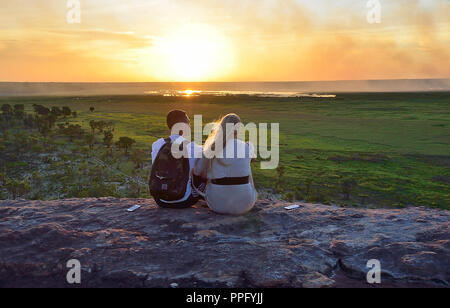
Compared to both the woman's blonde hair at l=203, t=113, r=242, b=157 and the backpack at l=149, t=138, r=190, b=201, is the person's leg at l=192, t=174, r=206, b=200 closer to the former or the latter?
the backpack at l=149, t=138, r=190, b=201

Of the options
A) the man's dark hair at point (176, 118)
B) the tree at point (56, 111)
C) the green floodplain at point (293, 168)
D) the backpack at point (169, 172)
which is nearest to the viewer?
the backpack at point (169, 172)

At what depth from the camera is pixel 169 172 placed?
4.67m

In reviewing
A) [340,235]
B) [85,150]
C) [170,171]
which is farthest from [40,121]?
[340,235]

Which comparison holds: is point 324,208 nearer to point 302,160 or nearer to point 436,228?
point 436,228

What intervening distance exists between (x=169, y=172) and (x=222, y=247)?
1.35 metres

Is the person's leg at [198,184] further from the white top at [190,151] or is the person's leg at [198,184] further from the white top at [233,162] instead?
the white top at [233,162]

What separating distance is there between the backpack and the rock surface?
12.0 inches

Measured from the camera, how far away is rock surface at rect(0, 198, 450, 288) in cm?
317

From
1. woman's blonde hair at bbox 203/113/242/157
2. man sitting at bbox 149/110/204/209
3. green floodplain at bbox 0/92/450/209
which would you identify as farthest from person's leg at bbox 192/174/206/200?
green floodplain at bbox 0/92/450/209

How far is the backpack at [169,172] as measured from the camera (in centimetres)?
466

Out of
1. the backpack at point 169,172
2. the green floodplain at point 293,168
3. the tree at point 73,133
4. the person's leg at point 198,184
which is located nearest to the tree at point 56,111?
the green floodplain at point 293,168

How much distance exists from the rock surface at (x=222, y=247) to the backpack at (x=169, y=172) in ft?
1.00
